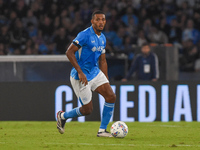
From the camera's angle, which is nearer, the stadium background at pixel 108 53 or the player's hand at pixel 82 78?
the player's hand at pixel 82 78

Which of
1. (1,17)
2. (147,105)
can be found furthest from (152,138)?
(1,17)

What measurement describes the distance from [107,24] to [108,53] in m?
2.12

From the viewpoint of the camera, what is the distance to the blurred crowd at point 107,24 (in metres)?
15.2

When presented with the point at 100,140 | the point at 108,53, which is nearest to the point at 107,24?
the point at 108,53

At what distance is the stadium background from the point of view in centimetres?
1155

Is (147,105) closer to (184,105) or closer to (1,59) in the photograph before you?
(184,105)

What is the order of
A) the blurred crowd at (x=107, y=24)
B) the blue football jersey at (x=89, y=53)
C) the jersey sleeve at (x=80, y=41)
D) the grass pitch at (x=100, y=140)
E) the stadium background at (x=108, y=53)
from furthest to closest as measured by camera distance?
the blurred crowd at (x=107, y=24) < the stadium background at (x=108, y=53) < the blue football jersey at (x=89, y=53) < the jersey sleeve at (x=80, y=41) < the grass pitch at (x=100, y=140)

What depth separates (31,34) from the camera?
16094mm

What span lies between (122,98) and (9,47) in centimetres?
540

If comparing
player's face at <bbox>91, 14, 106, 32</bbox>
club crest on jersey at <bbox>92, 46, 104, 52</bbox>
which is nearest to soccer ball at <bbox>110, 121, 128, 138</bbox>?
club crest on jersey at <bbox>92, 46, 104, 52</bbox>

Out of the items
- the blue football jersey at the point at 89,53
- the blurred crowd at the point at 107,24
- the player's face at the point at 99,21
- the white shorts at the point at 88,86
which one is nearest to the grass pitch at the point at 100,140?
the white shorts at the point at 88,86

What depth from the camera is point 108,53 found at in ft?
45.2

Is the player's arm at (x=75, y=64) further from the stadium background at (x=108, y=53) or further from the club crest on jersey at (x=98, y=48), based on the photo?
the stadium background at (x=108, y=53)

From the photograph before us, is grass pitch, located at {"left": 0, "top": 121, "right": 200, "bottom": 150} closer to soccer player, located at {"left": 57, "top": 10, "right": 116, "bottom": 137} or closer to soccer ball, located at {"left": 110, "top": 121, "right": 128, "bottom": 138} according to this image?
soccer ball, located at {"left": 110, "top": 121, "right": 128, "bottom": 138}
